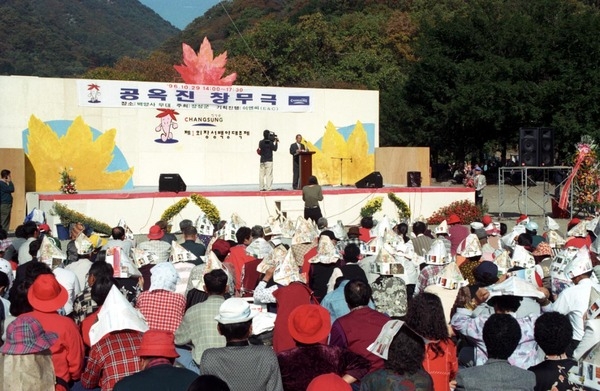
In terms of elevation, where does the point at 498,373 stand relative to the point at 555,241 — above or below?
below

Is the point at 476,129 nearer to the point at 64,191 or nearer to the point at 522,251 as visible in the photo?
the point at 64,191

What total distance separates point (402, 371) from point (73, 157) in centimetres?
1897

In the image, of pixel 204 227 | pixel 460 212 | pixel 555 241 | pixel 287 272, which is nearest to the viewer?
pixel 287 272

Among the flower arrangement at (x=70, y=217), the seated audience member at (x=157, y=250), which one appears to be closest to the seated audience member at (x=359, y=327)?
the seated audience member at (x=157, y=250)

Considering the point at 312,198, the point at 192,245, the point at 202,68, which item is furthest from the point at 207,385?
the point at 202,68

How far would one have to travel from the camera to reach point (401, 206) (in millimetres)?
22297

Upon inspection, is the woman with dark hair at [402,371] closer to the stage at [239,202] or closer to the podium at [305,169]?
the stage at [239,202]

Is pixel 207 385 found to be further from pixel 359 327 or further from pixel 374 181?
pixel 374 181

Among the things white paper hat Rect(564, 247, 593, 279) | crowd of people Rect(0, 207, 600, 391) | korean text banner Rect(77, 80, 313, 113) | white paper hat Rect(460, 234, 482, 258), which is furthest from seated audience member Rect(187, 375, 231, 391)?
korean text banner Rect(77, 80, 313, 113)

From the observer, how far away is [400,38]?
55469 millimetres

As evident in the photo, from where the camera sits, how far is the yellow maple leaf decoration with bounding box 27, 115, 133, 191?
2202cm

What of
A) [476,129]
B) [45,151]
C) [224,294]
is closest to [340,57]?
[476,129]

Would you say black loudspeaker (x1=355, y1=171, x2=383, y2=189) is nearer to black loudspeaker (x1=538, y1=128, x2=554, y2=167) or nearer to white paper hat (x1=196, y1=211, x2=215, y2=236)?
black loudspeaker (x1=538, y1=128, x2=554, y2=167)

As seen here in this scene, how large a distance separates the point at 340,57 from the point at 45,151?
110 feet
